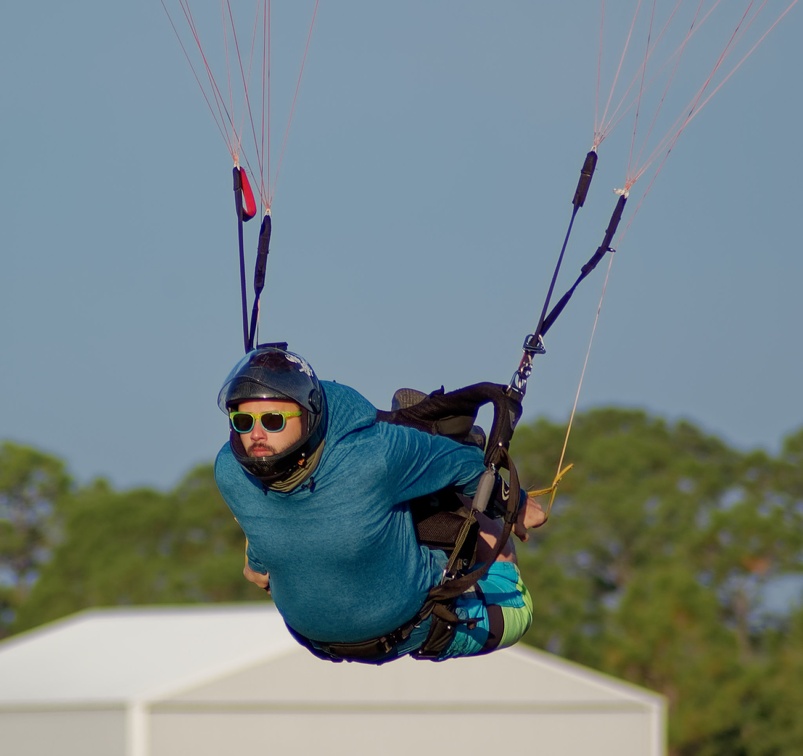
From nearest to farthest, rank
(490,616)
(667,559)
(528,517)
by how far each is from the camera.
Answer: (528,517) → (490,616) → (667,559)

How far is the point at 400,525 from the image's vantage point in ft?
24.0

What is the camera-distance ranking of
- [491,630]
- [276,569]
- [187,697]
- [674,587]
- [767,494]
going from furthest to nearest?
[767,494] → [674,587] → [187,697] → [491,630] → [276,569]

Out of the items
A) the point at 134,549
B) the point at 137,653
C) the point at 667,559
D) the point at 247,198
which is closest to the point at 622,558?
the point at 667,559

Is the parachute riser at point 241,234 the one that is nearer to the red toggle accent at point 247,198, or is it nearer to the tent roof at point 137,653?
the red toggle accent at point 247,198

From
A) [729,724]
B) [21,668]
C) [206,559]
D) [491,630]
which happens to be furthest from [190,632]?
[206,559]

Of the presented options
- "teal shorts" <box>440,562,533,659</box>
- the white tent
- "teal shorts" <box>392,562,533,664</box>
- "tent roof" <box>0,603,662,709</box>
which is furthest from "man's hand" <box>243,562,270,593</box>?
"tent roof" <box>0,603,662,709</box>

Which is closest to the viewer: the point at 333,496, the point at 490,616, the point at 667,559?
the point at 333,496

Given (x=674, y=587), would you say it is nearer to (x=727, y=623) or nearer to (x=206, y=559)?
(x=727, y=623)

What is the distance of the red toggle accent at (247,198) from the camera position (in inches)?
340

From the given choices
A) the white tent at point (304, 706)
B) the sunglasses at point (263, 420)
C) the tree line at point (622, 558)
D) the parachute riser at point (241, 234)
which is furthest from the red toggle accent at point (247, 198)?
the tree line at point (622, 558)

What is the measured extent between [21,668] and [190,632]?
6.62ft

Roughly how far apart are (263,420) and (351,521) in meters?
0.57

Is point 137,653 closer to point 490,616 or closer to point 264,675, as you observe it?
point 264,675

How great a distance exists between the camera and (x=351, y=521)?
7.03 m
